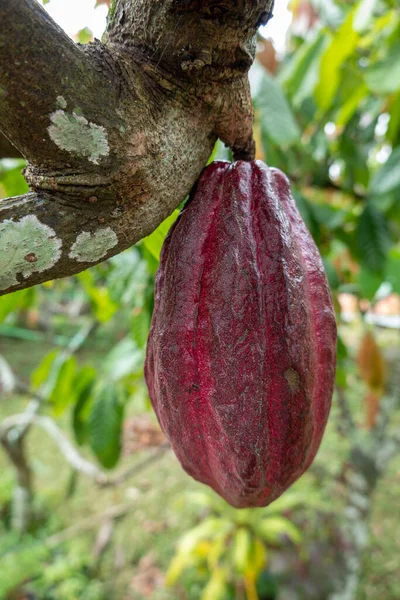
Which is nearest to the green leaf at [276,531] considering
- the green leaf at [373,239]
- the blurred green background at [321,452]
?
the blurred green background at [321,452]

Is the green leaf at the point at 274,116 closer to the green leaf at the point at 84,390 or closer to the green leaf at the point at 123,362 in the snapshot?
the green leaf at the point at 123,362

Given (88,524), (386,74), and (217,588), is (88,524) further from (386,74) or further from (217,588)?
(386,74)

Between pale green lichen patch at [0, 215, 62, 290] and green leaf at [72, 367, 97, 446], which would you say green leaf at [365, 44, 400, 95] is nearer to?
pale green lichen patch at [0, 215, 62, 290]

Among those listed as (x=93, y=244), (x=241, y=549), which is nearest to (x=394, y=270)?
(x=93, y=244)

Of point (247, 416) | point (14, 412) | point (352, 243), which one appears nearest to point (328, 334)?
point (247, 416)

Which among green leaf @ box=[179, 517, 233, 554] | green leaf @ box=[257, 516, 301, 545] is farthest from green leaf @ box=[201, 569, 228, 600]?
green leaf @ box=[257, 516, 301, 545]

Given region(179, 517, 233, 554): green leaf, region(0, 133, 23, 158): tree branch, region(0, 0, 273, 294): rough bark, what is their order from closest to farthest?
1. region(0, 0, 273, 294): rough bark
2. region(0, 133, 23, 158): tree branch
3. region(179, 517, 233, 554): green leaf

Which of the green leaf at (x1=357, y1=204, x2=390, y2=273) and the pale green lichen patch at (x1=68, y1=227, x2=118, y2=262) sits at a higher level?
the green leaf at (x1=357, y1=204, x2=390, y2=273)
